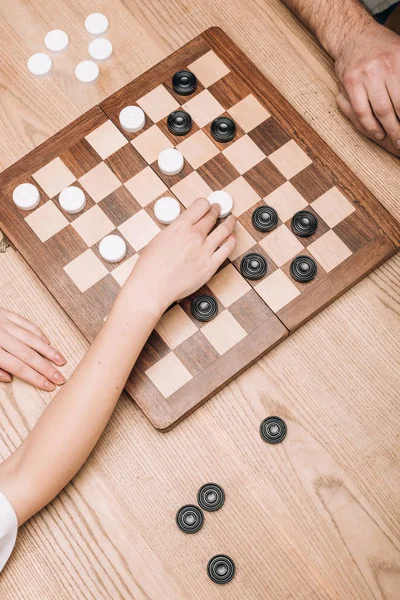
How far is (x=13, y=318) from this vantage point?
4.99 feet

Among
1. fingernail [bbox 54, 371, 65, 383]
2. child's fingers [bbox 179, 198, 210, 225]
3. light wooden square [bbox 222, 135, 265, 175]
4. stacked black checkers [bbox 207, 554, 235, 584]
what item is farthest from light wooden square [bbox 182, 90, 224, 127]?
stacked black checkers [bbox 207, 554, 235, 584]

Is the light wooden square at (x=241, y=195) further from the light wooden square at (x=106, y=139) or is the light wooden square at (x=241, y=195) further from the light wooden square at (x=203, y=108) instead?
the light wooden square at (x=106, y=139)

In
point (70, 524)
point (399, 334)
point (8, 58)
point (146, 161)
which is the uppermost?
point (8, 58)

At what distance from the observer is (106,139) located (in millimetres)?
1638

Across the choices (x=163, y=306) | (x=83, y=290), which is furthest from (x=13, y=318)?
(x=163, y=306)

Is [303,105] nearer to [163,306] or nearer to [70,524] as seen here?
[163,306]

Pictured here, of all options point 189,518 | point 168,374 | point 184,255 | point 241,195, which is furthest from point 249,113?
point 189,518

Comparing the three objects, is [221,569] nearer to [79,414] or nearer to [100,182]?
[79,414]

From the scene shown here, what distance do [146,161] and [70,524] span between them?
3.00ft

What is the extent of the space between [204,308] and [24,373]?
1.51 ft

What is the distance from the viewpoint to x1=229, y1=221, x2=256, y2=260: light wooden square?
5.06 feet

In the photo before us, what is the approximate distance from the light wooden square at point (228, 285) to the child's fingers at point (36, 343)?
0.41 m

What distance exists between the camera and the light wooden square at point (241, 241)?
5.06 ft

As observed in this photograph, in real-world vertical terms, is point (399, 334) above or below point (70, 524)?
below
